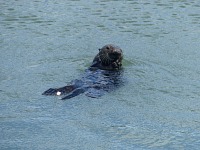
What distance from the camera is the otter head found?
8.47m

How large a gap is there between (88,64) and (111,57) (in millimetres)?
739

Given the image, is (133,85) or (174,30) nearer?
(133,85)

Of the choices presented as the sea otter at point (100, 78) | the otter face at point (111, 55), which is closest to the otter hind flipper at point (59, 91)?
the sea otter at point (100, 78)

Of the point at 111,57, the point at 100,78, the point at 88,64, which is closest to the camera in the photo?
the point at 100,78

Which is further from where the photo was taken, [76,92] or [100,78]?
[100,78]

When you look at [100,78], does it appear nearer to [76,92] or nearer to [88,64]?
[76,92]

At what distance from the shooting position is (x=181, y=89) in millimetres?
7641

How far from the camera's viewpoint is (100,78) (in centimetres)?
789

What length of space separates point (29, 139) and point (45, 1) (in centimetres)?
859

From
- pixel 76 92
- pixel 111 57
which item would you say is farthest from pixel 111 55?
pixel 76 92

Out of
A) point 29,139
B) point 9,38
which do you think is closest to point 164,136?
point 29,139

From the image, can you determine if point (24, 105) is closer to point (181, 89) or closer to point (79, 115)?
point (79, 115)

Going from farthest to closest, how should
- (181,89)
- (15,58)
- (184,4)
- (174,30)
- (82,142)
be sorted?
(184,4) → (174,30) → (15,58) → (181,89) → (82,142)

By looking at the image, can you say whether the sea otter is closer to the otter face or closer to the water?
the otter face
